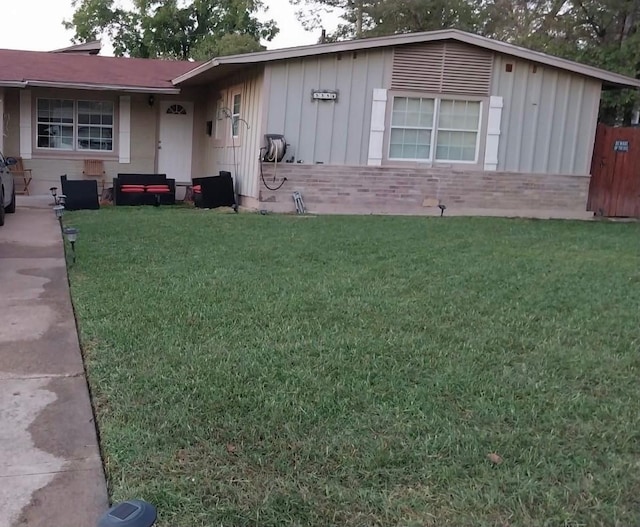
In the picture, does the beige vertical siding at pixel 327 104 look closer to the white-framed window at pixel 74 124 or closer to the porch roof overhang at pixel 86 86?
the porch roof overhang at pixel 86 86

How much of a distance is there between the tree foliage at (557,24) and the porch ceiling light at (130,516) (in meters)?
18.3

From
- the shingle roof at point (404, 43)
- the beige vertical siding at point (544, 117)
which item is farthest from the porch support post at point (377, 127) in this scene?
the beige vertical siding at point (544, 117)

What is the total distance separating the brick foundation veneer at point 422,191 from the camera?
1342cm

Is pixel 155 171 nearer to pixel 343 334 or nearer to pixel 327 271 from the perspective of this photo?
pixel 327 271

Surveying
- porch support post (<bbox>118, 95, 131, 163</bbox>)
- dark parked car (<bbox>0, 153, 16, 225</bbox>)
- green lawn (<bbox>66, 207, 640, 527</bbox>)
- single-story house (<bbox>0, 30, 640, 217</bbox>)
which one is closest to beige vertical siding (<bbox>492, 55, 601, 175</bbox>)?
single-story house (<bbox>0, 30, 640, 217</bbox>)

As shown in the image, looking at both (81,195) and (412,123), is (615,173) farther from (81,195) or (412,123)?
(81,195)

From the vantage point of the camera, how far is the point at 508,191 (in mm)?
14227

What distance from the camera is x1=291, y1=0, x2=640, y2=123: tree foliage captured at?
17922 millimetres

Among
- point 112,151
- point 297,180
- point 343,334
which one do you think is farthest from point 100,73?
point 343,334

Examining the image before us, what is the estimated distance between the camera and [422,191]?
13.9 metres

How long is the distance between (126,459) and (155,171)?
15269 mm

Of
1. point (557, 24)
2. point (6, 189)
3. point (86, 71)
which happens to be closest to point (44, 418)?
point (6, 189)

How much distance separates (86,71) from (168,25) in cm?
2179

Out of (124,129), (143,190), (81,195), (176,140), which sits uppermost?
(124,129)
